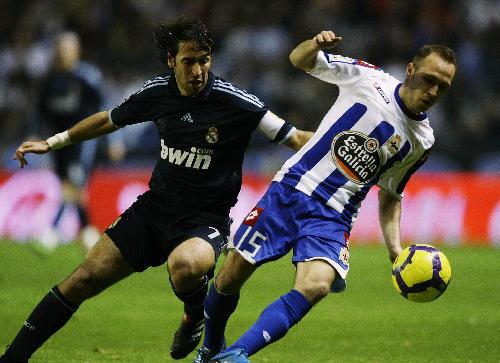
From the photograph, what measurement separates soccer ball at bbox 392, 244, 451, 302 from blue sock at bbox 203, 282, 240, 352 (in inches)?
39.1

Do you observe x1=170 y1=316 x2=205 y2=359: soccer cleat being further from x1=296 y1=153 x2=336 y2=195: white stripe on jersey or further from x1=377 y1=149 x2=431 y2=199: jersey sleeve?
x1=377 y1=149 x2=431 y2=199: jersey sleeve

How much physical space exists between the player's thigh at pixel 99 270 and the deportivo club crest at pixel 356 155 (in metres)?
1.40

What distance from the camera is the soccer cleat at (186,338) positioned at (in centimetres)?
641

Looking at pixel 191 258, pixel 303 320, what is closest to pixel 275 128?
pixel 191 258

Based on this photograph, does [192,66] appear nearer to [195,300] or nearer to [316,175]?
[316,175]

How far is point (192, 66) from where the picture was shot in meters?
5.94

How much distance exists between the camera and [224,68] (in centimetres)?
1689

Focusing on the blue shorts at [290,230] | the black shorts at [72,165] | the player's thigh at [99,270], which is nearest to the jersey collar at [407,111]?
the blue shorts at [290,230]

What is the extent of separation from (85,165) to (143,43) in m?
5.77

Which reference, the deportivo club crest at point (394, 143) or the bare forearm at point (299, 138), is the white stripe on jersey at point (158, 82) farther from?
the deportivo club crest at point (394, 143)

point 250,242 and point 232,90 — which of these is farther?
point 232,90

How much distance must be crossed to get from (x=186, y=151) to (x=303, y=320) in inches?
107

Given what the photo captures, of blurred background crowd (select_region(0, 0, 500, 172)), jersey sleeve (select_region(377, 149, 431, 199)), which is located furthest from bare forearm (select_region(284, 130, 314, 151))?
blurred background crowd (select_region(0, 0, 500, 172))

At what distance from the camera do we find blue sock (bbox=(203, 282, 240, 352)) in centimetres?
591
